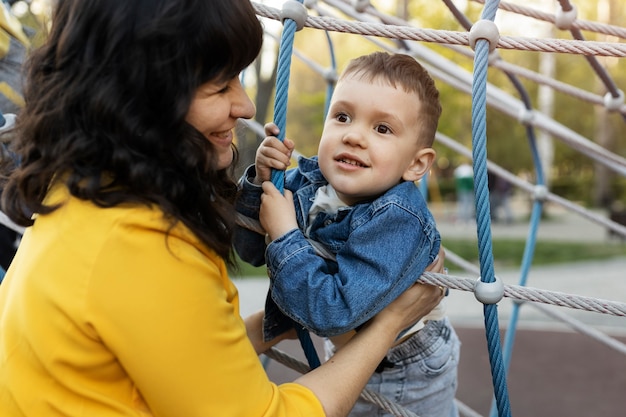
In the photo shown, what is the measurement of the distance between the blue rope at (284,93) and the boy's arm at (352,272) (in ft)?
0.43

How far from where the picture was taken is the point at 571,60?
54.3 ft

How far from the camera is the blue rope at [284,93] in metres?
1.18

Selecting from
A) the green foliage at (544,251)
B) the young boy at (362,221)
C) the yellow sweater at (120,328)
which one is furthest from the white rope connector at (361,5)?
the green foliage at (544,251)

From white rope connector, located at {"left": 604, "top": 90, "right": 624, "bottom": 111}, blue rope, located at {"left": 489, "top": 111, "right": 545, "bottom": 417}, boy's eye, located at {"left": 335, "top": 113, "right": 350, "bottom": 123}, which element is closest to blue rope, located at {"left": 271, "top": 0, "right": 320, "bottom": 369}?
boy's eye, located at {"left": 335, "top": 113, "right": 350, "bottom": 123}

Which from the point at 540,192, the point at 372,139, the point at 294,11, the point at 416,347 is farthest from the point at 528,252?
the point at 294,11

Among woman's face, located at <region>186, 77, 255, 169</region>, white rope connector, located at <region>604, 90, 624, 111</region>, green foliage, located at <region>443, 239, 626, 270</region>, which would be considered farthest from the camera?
green foliage, located at <region>443, 239, 626, 270</region>

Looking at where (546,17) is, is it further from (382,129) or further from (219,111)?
(219,111)

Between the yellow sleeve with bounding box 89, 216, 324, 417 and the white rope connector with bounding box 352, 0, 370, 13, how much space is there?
1.53 metres

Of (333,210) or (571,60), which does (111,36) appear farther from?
(571,60)

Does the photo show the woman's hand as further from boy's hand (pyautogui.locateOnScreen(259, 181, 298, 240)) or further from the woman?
the woman

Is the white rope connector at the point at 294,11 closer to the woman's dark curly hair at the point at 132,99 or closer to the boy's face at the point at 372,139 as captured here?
the boy's face at the point at 372,139

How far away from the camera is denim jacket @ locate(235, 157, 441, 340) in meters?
1.10

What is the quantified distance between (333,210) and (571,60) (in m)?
16.7

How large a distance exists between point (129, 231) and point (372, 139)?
520 mm
